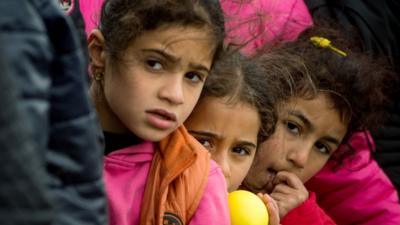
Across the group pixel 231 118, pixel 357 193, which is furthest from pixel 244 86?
pixel 357 193

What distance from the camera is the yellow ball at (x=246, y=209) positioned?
1.81m

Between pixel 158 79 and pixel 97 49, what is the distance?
217 millimetres

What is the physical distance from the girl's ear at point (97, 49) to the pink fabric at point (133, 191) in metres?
0.22

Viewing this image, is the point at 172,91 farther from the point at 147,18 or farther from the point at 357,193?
the point at 357,193

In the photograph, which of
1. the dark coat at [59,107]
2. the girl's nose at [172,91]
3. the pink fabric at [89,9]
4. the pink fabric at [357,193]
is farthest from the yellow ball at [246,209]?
the dark coat at [59,107]

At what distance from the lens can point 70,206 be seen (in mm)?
782

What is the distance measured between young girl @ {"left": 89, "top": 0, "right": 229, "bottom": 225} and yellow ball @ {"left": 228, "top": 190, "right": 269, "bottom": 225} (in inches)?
5.9

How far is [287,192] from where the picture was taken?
7.32 feet

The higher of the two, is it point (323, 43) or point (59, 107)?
point (59, 107)

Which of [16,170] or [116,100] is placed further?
[116,100]

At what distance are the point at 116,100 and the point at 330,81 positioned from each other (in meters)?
1.01

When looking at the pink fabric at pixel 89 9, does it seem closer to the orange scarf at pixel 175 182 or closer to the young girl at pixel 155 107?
the young girl at pixel 155 107

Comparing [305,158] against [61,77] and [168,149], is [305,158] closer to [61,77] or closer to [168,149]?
[168,149]

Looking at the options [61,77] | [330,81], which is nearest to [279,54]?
[330,81]
